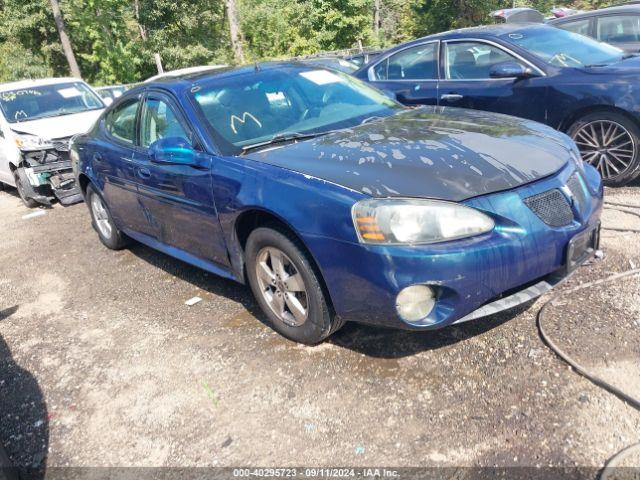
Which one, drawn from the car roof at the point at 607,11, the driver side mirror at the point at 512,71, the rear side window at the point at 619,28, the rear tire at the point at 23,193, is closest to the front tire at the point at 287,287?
the driver side mirror at the point at 512,71

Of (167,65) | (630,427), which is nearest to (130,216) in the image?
(630,427)

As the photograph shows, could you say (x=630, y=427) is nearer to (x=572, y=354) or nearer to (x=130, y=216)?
(x=572, y=354)

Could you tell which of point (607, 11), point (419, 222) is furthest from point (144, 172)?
point (607, 11)

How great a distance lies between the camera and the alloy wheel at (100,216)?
18.6ft

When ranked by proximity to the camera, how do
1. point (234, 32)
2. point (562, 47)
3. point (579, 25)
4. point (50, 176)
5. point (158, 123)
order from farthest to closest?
point (234, 32), point (50, 176), point (579, 25), point (562, 47), point (158, 123)

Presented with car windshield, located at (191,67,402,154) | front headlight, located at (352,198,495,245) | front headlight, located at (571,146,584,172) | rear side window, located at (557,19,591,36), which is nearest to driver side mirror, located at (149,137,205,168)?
car windshield, located at (191,67,402,154)

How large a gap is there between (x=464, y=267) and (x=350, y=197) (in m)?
0.63

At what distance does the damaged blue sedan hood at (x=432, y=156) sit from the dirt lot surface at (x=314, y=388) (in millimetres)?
930

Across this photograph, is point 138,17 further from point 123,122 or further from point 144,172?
point 144,172

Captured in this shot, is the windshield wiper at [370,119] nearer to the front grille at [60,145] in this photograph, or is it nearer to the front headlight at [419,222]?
the front headlight at [419,222]

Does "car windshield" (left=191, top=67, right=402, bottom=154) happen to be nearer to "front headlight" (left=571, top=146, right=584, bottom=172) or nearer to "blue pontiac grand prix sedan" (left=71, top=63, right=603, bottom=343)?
"blue pontiac grand prix sedan" (left=71, top=63, right=603, bottom=343)

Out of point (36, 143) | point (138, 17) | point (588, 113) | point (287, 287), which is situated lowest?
point (287, 287)

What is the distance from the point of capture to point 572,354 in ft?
9.68

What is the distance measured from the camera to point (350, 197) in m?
2.78
